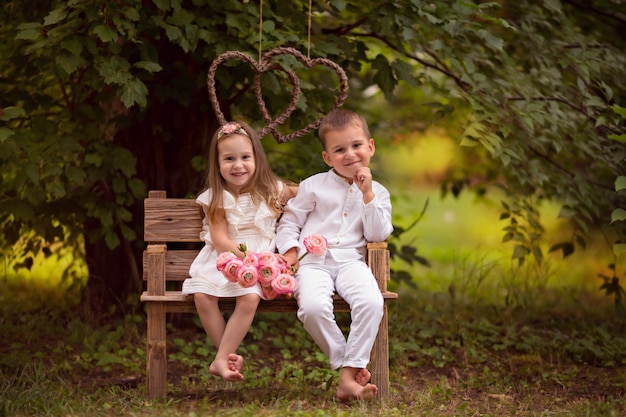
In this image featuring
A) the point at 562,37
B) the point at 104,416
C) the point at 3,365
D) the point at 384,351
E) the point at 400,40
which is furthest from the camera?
the point at 562,37

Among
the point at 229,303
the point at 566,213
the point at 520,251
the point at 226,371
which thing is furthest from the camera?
the point at 520,251

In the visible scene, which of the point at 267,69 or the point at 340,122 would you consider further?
the point at 267,69

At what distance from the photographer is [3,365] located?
4605 mm

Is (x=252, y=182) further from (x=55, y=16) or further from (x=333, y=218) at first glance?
(x=55, y=16)

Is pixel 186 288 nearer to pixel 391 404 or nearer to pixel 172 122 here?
pixel 391 404

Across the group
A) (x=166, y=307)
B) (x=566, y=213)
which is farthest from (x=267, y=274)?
(x=566, y=213)

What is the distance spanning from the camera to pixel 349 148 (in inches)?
154

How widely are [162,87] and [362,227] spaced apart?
161cm

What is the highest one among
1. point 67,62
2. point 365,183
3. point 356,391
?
point 67,62

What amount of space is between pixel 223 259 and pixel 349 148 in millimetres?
792

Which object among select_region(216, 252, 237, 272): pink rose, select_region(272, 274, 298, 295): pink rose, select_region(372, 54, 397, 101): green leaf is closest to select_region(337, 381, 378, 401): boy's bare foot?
Result: select_region(272, 274, 298, 295): pink rose

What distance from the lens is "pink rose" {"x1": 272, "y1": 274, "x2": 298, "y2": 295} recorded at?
3682mm

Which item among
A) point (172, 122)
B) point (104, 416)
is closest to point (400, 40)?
point (172, 122)

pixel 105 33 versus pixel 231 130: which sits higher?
pixel 105 33
